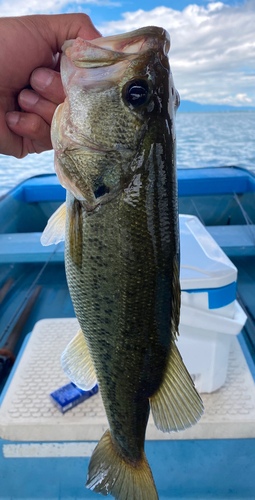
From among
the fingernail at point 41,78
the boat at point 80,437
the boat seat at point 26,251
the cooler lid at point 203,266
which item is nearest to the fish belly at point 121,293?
the fingernail at point 41,78

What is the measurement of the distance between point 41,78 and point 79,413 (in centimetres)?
131

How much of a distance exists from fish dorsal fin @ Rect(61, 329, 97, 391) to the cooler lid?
2.17 feet

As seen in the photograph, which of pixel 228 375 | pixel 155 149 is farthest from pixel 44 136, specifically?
pixel 228 375

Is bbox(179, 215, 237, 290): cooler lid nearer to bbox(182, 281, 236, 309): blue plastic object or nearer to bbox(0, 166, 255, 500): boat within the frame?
bbox(182, 281, 236, 309): blue plastic object

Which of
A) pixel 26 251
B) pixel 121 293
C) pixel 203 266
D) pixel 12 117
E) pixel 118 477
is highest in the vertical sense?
pixel 12 117

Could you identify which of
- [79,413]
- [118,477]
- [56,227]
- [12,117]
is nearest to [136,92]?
[56,227]

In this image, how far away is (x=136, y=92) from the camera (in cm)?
69

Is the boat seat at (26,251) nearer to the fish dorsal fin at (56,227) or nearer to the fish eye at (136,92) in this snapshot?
the fish dorsal fin at (56,227)

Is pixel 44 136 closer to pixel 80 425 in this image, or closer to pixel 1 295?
pixel 80 425

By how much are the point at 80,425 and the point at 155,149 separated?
1251mm

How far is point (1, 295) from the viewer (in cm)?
306

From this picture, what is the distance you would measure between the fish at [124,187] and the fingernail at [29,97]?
0.30 metres

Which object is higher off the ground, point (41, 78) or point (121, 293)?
point (41, 78)

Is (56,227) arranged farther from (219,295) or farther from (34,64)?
(219,295)
